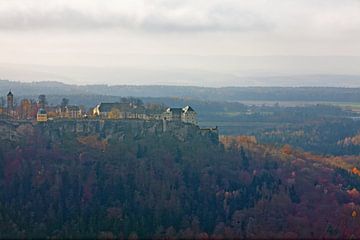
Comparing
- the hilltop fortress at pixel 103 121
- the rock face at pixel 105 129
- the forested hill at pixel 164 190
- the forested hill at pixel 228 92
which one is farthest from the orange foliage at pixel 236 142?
the forested hill at pixel 228 92

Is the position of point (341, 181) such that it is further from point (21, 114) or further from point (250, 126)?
point (250, 126)

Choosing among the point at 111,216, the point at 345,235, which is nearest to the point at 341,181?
the point at 345,235

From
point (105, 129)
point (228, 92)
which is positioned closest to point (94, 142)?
point (105, 129)

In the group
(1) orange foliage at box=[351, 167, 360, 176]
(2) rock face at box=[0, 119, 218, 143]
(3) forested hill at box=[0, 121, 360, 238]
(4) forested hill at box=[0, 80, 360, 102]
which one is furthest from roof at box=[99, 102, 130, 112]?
(4) forested hill at box=[0, 80, 360, 102]

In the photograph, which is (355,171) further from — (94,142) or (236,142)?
(94,142)

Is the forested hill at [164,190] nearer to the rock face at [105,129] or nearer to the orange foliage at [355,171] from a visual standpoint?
the rock face at [105,129]

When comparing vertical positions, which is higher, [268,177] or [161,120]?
[161,120]
